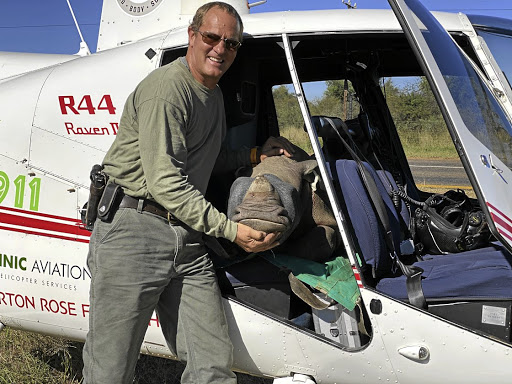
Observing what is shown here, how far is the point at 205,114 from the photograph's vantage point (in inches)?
102

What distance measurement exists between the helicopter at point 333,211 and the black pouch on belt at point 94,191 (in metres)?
0.25

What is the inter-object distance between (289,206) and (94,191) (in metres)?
0.82

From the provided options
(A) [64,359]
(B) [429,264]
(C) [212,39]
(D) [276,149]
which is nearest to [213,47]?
(C) [212,39]

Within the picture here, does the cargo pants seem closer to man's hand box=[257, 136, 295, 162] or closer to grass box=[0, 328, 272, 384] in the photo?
man's hand box=[257, 136, 295, 162]

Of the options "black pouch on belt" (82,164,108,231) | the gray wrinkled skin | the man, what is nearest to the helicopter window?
the gray wrinkled skin

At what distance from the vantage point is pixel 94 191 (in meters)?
2.68

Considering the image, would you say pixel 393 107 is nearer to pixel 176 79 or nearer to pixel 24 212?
pixel 176 79

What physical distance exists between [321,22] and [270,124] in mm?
1221

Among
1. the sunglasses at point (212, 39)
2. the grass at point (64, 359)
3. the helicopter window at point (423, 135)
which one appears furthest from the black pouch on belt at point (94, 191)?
the helicopter window at point (423, 135)

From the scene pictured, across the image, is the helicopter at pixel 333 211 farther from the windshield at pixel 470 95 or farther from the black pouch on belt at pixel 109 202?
the black pouch on belt at pixel 109 202

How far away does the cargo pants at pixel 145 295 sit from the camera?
8.40ft

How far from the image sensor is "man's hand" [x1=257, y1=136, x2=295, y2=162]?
3070 millimetres

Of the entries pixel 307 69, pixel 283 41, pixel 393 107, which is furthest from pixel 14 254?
pixel 393 107

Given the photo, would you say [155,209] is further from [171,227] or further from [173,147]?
[173,147]
